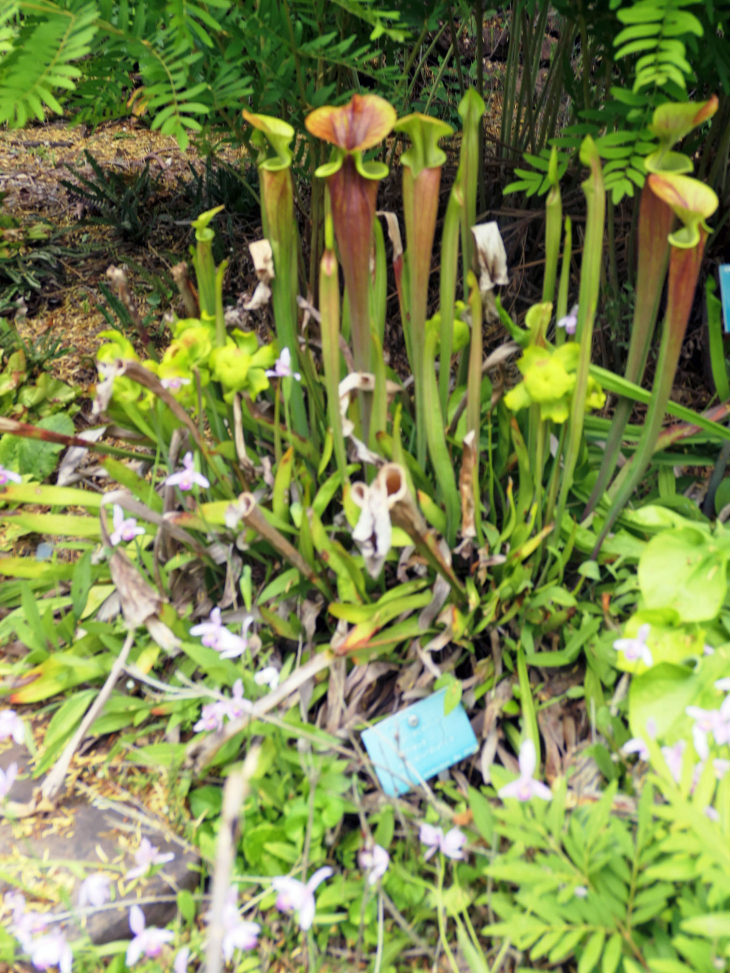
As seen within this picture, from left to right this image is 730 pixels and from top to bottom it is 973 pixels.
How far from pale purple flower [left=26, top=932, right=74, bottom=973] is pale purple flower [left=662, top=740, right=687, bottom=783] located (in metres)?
0.63

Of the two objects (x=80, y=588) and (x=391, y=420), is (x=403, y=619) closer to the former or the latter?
(x=391, y=420)

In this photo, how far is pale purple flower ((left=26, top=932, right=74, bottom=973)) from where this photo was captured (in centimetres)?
68

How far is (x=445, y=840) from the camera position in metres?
0.76

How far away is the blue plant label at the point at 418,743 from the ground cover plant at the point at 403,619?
0.07 feet

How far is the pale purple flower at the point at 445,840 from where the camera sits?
2.47 ft

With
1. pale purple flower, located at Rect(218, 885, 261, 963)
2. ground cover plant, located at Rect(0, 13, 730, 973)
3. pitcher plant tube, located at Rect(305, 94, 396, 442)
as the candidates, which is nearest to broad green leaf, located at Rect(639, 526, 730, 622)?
ground cover plant, located at Rect(0, 13, 730, 973)

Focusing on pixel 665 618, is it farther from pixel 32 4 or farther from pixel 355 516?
pixel 32 4

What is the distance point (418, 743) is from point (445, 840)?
0.41 feet

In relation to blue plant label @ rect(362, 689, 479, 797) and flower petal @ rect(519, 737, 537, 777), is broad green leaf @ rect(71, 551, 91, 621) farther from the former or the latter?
flower petal @ rect(519, 737, 537, 777)

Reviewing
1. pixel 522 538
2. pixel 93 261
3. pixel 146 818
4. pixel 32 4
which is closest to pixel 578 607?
pixel 522 538

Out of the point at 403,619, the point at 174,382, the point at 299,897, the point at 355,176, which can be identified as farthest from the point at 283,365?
the point at 299,897

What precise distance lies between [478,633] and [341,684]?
0.66 feet

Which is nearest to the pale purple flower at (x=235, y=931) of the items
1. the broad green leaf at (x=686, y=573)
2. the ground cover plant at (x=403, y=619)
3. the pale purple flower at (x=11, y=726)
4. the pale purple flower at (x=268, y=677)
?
the ground cover plant at (x=403, y=619)

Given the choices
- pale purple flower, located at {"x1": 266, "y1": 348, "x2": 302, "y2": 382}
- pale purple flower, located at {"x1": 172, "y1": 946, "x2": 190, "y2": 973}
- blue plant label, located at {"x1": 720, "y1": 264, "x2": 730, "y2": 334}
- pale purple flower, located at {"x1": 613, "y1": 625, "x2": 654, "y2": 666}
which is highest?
blue plant label, located at {"x1": 720, "y1": 264, "x2": 730, "y2": 334}
